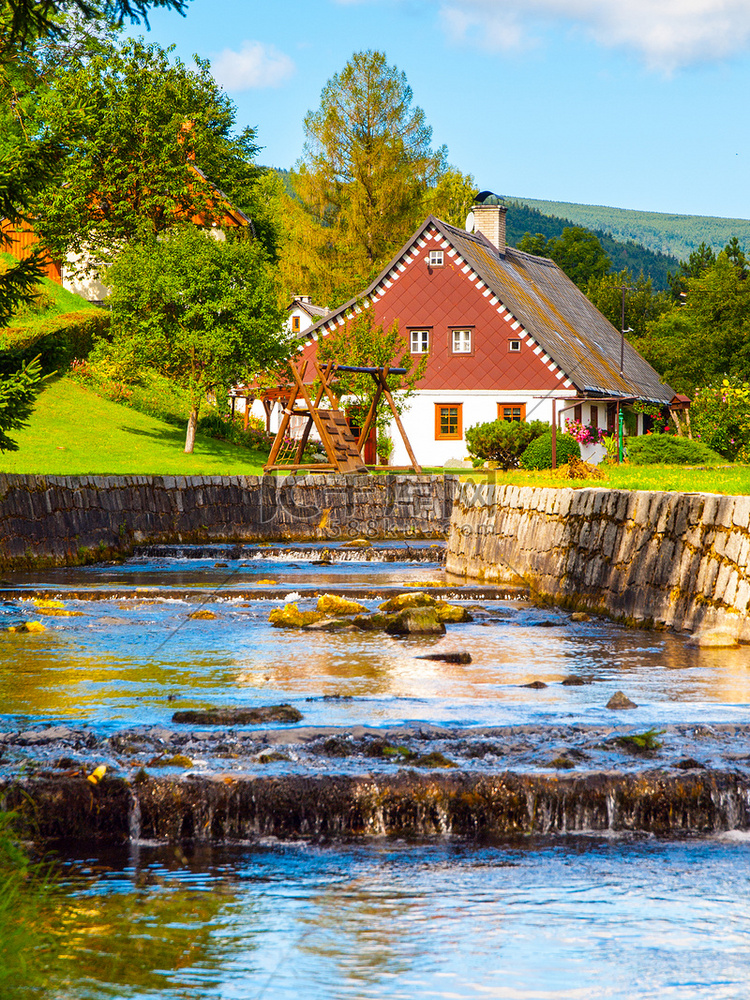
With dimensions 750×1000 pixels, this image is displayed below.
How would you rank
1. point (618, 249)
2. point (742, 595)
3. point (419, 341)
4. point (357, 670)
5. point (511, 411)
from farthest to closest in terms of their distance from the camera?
point (618, 249) < point (419, 341) < point (511, 411) < point (742, 595) < point (357, 670)

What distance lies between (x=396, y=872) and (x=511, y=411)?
3689 cm

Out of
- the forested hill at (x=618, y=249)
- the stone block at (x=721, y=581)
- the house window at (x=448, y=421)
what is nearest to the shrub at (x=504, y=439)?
the house window at (x=448, y=421)

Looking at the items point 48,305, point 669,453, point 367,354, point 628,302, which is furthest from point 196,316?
point 628,302

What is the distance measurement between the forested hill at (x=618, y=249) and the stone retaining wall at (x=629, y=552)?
16680cm

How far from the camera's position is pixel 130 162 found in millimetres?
42094

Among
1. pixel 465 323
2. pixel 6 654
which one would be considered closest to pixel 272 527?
pixel 6 654

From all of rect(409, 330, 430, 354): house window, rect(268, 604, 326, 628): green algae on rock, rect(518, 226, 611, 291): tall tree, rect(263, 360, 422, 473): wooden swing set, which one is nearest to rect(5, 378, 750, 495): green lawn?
rect(263, 360, 422, 473): wooden swing set

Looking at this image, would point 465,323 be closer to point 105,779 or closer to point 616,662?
point 616,662

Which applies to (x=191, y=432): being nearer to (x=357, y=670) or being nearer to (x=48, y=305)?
(x=48, y=305)

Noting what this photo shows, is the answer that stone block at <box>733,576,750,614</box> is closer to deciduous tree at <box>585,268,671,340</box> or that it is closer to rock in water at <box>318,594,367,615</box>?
rock in water at <box>318,594,367,615</box>

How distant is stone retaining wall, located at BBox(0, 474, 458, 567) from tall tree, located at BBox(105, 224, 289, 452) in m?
8.75

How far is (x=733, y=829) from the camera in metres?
5.92

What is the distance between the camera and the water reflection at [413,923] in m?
4.06

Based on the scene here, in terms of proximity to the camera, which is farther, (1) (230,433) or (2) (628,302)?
(2) (628,302)
